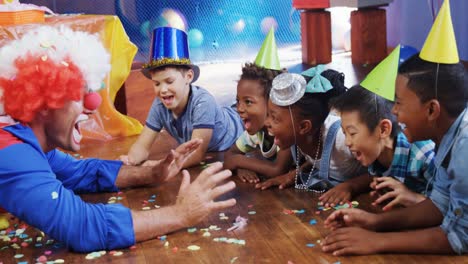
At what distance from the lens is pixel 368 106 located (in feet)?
8.99

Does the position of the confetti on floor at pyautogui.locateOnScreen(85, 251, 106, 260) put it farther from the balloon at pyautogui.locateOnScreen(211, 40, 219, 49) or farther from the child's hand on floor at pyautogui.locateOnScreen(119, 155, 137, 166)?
the balloon at pyautogui.locateOnScreen(211, 40, 219, 49)

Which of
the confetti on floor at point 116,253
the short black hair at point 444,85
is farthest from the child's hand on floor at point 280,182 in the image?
the short black hair at point 444,85

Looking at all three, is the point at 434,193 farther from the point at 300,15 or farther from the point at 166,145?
the point at 300,15

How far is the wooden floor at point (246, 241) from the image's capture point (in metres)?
2.44

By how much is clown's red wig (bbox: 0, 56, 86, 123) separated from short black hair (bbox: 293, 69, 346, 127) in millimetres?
978

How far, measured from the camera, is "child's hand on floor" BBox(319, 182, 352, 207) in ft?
9.58

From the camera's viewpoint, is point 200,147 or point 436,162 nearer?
point 436,162

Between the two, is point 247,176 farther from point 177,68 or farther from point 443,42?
point 443,42

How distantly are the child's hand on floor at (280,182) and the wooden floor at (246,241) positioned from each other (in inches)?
1.3

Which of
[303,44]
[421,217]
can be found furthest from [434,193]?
[303,44]

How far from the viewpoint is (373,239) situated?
7.77 ft

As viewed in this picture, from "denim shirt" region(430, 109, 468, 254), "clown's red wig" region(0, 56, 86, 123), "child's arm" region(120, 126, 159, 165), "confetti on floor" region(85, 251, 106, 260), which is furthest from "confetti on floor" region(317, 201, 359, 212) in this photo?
"child's arm" region(120, 126, 159, 165)

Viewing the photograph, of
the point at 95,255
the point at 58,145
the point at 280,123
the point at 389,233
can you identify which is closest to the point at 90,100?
the point at 58,145

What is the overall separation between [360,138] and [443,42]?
22.5 inches
